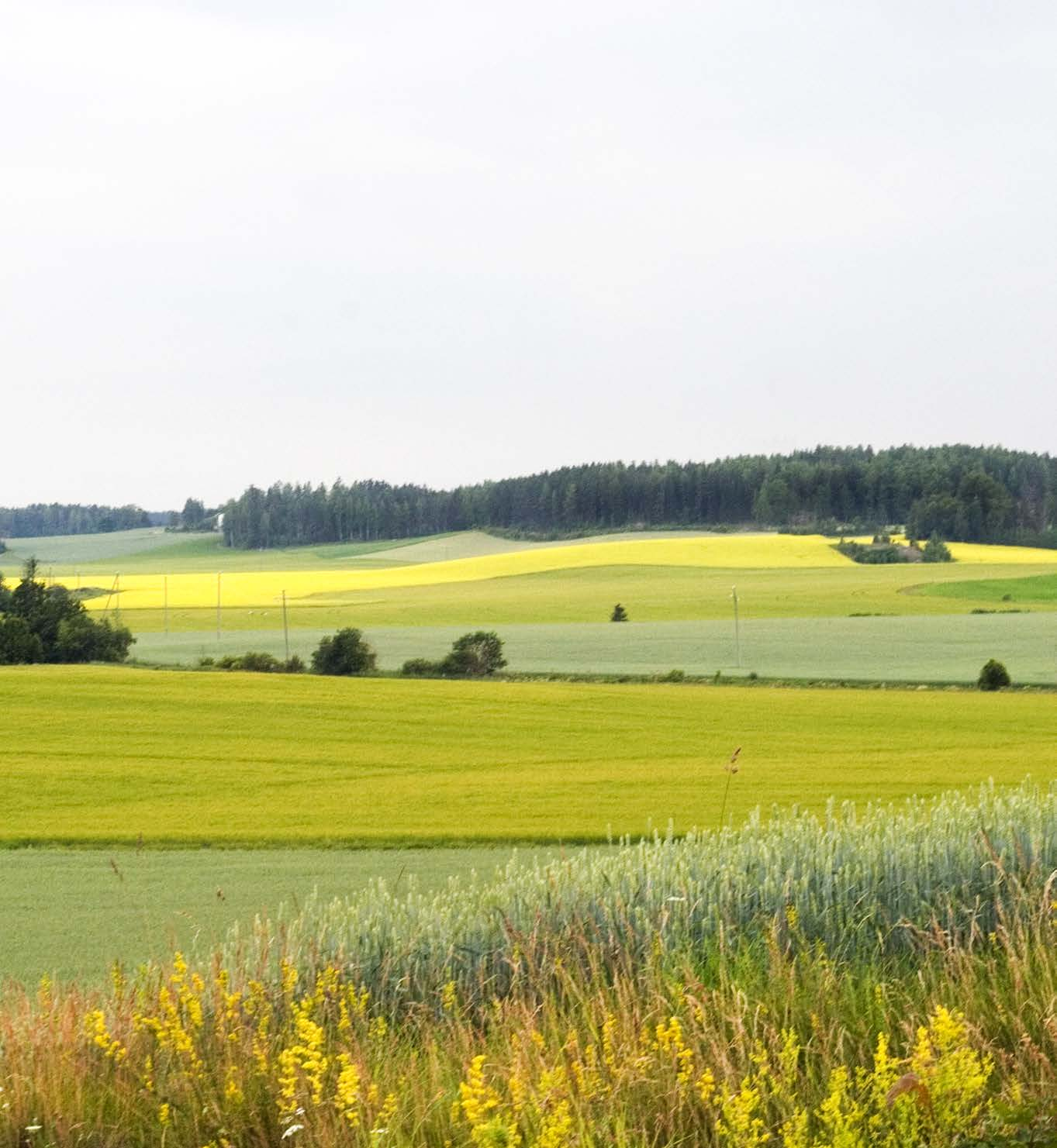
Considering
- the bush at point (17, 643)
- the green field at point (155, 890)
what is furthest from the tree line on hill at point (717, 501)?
the green field at point (155, 890)

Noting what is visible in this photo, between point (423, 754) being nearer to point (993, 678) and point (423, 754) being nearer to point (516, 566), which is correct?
point (993, 678)

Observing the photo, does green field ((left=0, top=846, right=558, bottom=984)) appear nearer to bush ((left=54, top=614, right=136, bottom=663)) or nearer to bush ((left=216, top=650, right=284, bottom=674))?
bush ((left=216, top=650, right=284, bottom=674))

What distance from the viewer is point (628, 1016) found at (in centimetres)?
578

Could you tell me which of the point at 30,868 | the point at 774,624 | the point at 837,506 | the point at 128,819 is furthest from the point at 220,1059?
the point at 837,506

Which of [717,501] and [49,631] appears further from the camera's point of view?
[717,501]

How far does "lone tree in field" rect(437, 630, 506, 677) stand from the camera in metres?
48.4

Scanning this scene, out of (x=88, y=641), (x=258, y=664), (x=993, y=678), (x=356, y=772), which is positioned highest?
(x=88, y=641)

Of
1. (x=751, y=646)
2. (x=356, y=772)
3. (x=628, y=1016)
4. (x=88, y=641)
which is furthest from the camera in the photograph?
(x=751, y=646)

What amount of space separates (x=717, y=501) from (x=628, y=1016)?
141503 millimetres

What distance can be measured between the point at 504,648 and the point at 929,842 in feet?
161

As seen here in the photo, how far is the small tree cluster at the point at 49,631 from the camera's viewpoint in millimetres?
49906

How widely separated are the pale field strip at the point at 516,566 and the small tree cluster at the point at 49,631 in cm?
3795

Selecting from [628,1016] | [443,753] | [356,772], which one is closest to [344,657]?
[443,753]

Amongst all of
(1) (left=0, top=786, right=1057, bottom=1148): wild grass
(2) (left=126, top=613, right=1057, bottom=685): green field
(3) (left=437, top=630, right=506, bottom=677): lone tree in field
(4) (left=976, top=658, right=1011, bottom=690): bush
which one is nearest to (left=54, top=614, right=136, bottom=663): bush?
(2) (left=126, top=613, right=1057, bottom=685): green field
